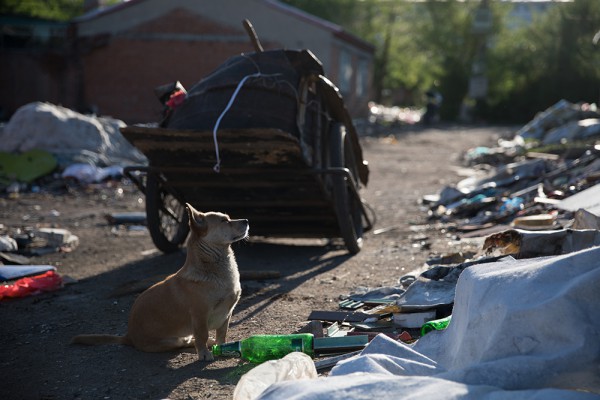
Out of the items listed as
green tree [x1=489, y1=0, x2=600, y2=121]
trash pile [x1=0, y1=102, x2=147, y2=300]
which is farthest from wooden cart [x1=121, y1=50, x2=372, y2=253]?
green tree [x1=489, y1=0, x2=600, y2=121]

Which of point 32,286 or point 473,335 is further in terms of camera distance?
point 32,286

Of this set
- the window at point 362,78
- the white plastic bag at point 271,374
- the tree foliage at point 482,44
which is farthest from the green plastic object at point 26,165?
the tree foliage at point 482,44

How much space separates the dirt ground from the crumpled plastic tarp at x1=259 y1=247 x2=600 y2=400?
1174 mm

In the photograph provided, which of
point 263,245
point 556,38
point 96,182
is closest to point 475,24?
point 556,38

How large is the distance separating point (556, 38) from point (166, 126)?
34.7 m

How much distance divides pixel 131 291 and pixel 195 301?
6.02 ft

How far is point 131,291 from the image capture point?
21.5 feet

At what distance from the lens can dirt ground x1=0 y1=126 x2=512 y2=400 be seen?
4508mm

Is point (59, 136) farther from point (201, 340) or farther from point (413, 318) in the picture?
point (413, 318)

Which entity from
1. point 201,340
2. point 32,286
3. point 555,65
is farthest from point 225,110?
point 555,65

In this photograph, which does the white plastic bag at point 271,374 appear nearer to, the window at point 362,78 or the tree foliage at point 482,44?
the window at point 362,78

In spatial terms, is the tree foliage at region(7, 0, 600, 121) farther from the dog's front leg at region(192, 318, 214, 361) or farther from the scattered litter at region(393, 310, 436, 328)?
the scattered litter at region(393, 310, 436, 328)

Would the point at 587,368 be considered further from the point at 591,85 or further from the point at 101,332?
the point at 591,85

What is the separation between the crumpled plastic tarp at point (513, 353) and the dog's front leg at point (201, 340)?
59.5 inches
